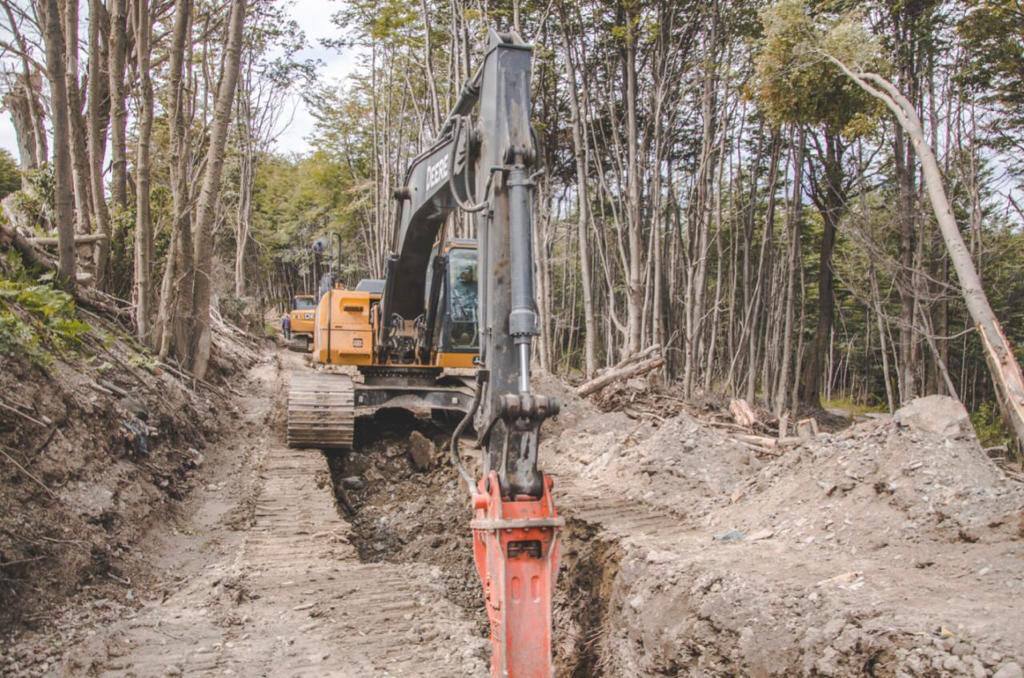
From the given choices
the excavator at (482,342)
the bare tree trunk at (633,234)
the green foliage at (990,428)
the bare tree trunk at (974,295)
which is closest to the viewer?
the excavator at (482,342)

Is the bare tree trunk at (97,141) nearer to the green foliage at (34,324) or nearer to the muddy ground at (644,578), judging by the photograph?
the green foliage at (34,324)

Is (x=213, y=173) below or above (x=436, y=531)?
above

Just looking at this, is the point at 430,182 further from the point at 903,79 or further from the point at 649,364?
the point at 903,79

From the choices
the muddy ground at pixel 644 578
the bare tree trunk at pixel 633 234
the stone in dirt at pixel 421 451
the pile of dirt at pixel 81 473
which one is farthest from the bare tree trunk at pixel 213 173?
the bare tree trunk at pixel 633 234

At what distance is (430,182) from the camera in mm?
6582

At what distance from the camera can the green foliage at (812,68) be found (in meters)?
9.87

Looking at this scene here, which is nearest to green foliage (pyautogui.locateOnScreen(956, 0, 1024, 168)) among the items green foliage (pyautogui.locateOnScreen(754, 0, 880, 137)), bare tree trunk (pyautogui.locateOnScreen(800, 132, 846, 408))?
green foliage (pyautogui.locateOnScreen(754, 0, 880, 137))

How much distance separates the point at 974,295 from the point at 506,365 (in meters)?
6.00

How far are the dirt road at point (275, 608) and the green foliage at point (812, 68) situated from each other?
8.30 meters

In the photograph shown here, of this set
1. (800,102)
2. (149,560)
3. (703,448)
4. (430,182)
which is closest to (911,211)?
(800,102)

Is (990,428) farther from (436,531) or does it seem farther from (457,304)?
(436,531)

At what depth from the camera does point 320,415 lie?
27.5ft

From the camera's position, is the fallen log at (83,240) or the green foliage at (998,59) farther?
the green foliage at (998,59)

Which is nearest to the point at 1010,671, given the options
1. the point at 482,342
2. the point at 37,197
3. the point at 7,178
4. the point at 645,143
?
the point at 482,342
